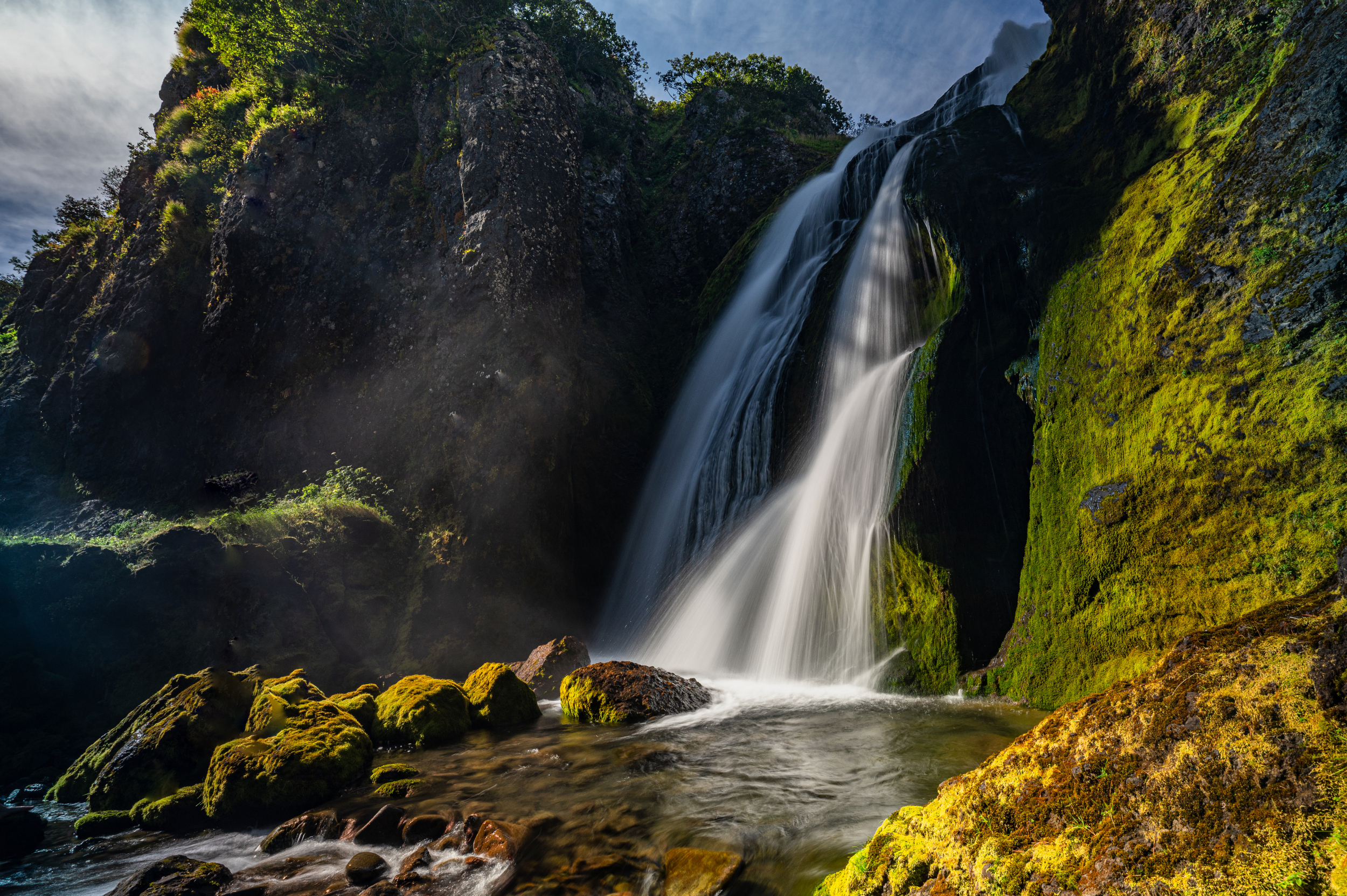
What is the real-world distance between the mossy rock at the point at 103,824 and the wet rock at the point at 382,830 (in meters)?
3.22

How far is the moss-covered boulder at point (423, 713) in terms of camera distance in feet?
23.6

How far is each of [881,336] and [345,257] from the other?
14.1 meters

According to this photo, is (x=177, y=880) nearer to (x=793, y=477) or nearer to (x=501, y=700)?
(x=501, y=700)

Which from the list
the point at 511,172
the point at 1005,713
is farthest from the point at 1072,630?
the point at 511,172

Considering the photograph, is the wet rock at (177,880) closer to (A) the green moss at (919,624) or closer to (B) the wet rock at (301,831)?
(B) the wet rock at (301,831)

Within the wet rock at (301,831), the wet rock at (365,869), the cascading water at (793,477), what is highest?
the cascading water at (793,477)

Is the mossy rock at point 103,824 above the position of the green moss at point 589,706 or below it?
below

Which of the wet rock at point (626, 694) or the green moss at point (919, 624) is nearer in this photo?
the green moss at point (919, 624)

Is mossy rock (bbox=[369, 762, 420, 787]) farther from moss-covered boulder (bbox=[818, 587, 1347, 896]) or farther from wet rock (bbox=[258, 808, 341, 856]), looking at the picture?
moss-covered boulder (bbox=[818, 587, 1347, 896])

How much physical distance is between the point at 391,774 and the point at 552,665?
157 inches

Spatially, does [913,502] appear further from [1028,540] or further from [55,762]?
[55,762]

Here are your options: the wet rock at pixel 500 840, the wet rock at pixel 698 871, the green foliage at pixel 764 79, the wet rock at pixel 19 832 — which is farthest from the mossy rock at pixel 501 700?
the green foliage at pixel 764 79

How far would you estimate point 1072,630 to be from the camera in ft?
20.4

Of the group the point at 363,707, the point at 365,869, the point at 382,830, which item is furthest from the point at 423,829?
the point at 363,707
